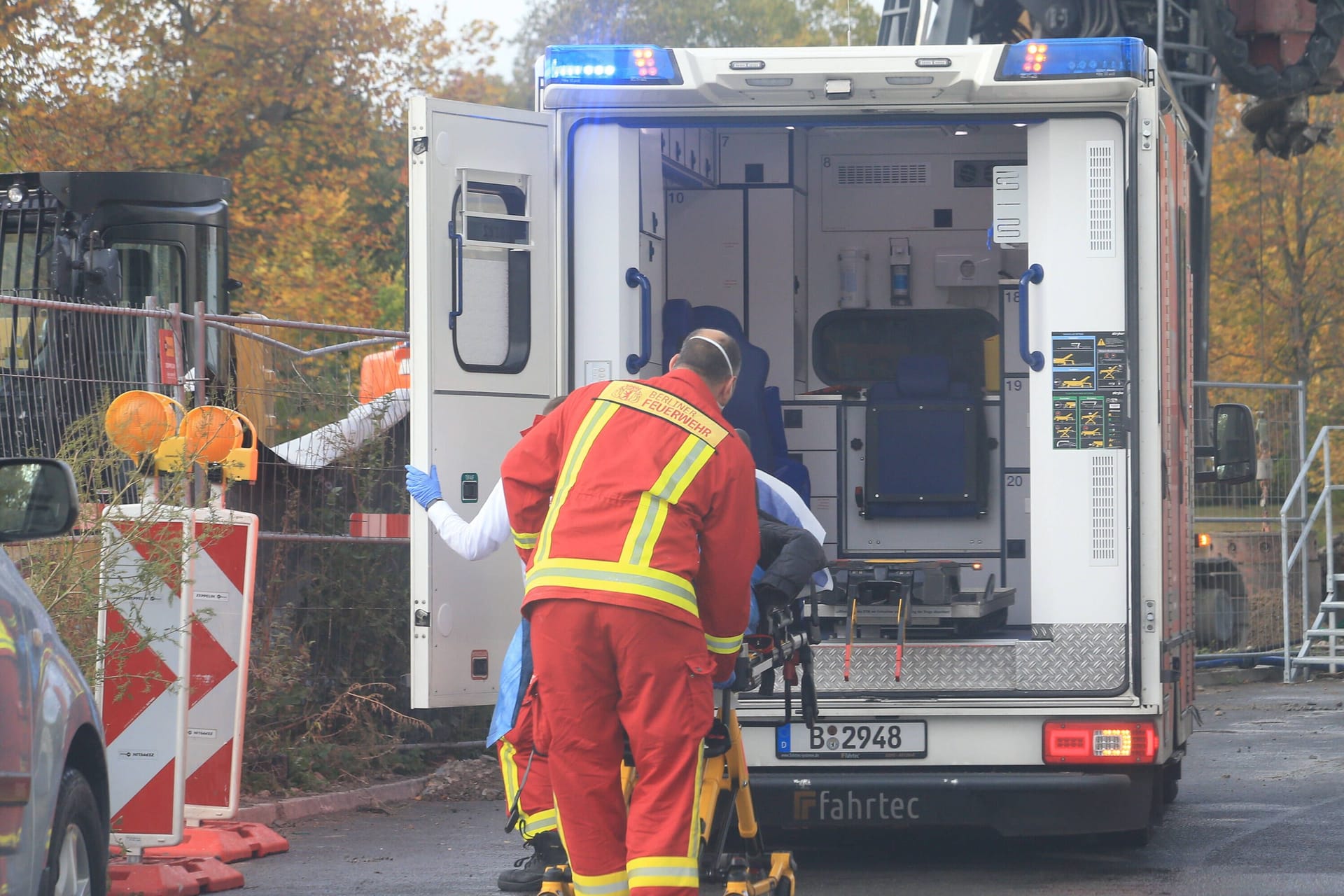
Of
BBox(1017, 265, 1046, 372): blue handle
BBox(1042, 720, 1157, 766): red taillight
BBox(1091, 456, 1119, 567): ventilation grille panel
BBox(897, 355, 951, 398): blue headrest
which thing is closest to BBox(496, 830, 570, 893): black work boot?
BBox(1042, 720, 1157, 766): red taillight

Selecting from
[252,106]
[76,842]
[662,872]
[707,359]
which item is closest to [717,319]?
[707,359]

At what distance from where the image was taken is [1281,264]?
1081 inches

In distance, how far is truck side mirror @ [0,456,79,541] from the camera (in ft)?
13.1

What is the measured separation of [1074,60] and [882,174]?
10.8 feet

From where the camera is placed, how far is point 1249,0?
659 inches

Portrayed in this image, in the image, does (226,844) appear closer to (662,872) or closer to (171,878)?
(171,878)

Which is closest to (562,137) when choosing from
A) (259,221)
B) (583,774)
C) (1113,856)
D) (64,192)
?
(583,774)

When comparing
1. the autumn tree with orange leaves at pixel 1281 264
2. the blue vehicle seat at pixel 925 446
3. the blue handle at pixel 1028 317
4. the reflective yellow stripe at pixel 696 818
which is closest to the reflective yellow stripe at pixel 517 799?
the reflective yellow stripe at pixel 696 818

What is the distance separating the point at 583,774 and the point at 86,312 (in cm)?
423

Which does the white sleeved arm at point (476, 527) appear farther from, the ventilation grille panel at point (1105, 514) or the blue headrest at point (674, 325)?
the blue headrest at point (674, 325)

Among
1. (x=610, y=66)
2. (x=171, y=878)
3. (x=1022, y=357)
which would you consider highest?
(x=610, y=66)

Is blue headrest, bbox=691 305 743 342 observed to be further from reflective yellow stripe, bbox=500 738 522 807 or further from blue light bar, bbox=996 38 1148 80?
reflective yellow stripe, bbox=500 738 522 807

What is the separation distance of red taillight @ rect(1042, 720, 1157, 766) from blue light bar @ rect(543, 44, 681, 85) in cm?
258

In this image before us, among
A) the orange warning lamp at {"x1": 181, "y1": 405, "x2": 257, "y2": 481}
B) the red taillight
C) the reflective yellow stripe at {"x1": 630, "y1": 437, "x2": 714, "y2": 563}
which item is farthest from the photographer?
the orange warning lamp at {"x1": 181, "y1": 405, "x2": 257, "y2": 481}
